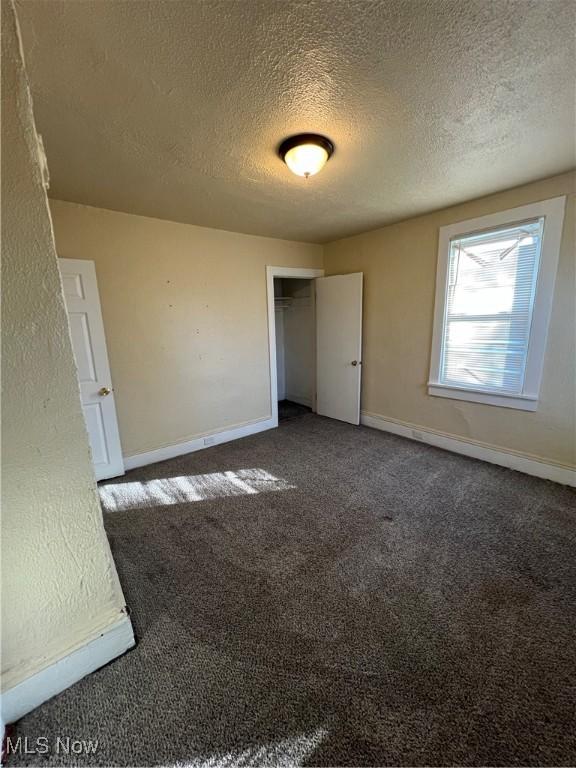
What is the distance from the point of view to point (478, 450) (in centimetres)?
298

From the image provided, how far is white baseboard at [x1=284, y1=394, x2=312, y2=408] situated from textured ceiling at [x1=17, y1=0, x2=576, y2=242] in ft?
10.8

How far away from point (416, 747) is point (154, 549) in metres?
1.61

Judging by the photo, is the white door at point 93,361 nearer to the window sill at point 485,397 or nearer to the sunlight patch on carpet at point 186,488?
the sunlight patch on carpet at point 186,488

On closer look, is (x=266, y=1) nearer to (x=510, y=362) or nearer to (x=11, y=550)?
(x=11, y=550)

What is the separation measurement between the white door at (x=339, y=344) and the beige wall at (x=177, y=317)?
699mm

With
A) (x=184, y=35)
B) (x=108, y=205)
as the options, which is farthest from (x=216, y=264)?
(x=184, y=35)

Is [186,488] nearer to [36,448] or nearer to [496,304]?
[36,448]

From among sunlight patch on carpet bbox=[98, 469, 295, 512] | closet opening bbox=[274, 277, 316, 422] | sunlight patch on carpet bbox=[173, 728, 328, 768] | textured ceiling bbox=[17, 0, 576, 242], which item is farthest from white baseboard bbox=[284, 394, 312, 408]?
sunlight patch on carpet bbox=[173, 728, 328, 768]

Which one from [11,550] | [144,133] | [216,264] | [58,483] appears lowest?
[11,550]

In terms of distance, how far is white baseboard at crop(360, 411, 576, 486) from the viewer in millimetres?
2537

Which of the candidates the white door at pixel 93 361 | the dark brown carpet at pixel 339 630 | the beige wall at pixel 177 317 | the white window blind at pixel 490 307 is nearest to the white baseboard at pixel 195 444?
the beige wall at pixel 177 317

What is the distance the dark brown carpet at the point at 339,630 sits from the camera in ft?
3.37

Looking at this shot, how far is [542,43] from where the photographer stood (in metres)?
1.15

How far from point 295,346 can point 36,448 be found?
4287 millimetres
